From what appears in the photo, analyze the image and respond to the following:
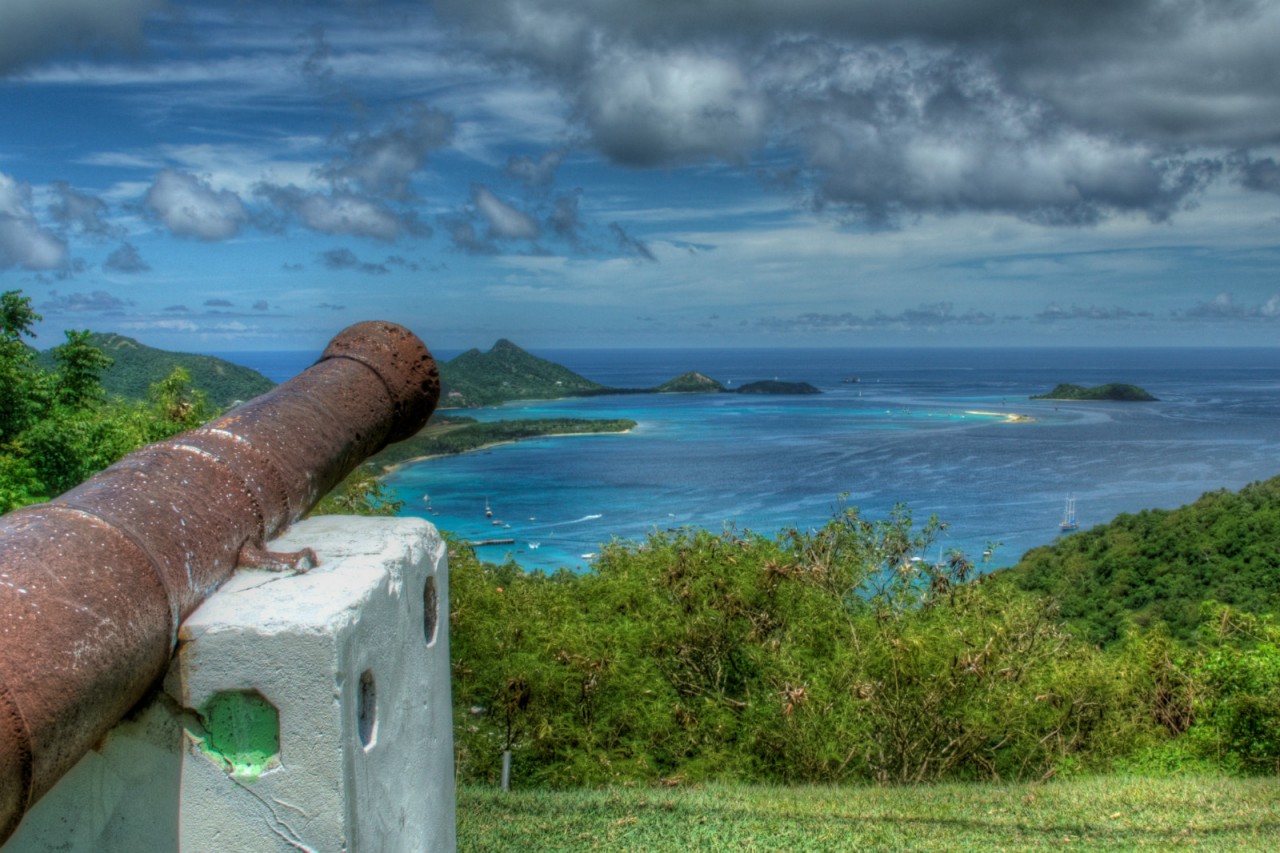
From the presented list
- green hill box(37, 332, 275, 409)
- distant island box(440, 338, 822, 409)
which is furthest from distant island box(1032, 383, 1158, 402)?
green hill box(37, 332, 275, 409)

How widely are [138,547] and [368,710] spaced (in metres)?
0.90

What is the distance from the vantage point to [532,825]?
729cm

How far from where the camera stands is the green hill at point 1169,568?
2873 cm

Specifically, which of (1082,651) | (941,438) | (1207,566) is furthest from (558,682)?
(941,438)

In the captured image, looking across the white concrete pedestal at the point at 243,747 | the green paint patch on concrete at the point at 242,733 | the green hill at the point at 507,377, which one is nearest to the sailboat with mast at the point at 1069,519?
the white concrete pedestal at the point at 243,747

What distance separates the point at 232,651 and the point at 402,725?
0.80m

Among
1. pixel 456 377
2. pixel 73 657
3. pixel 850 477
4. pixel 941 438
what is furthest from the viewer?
pixel 456 377

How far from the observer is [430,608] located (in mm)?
3955

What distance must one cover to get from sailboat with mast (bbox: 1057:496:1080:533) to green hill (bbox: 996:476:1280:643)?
22.2 meters

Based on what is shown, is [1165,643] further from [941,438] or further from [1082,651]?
[941,438]

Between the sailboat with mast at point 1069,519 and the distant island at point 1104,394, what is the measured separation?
90386 millimetres

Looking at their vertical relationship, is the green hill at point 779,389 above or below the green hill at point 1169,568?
above

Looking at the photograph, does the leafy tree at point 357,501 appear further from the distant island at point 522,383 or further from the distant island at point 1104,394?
the distant island at point 1104,394

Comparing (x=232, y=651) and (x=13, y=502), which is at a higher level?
(x=232, y=651)
